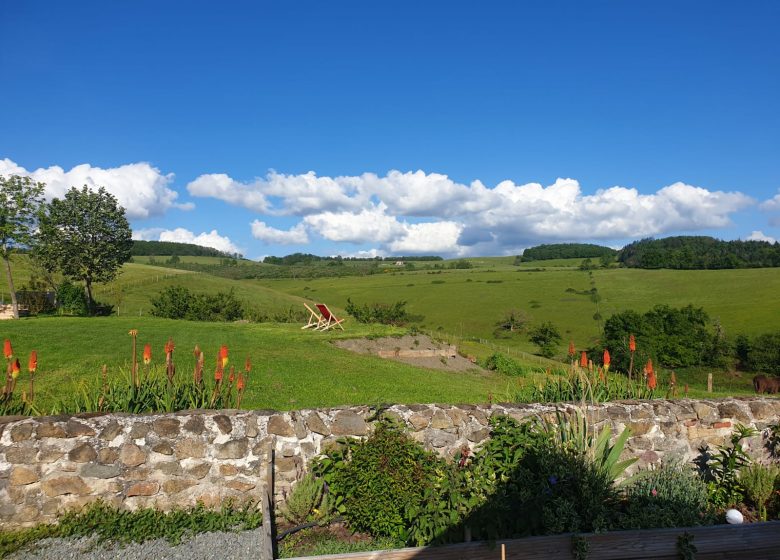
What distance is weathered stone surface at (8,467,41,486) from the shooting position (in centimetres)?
512

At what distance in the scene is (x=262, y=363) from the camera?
15594mm

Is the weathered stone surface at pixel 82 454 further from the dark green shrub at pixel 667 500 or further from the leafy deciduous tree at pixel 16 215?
the leafy deciduous tree at pixel 16 215

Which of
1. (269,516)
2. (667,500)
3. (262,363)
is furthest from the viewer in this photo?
(262,363)

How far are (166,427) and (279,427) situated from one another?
1241 mm

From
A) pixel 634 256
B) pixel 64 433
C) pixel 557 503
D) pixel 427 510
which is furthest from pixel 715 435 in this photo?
pixel 634 256

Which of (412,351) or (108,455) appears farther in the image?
(412,351)

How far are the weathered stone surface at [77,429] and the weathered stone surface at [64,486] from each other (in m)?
0.46

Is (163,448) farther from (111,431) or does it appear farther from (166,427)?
(111,431)

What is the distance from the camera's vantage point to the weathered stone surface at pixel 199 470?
18.0ft

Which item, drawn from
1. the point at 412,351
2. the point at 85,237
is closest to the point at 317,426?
the point at 412,351

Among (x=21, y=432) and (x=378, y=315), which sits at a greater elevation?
(x=21, y=432)

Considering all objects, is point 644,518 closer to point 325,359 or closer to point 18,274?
point 325,359

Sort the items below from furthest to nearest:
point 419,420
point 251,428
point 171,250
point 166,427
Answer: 1. point 171,250
2. point 419,420
3. point 251,428
4. point 166,427

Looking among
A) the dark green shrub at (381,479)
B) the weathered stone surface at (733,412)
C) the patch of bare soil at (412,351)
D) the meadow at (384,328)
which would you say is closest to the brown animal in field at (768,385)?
the meadow at (384,328)
